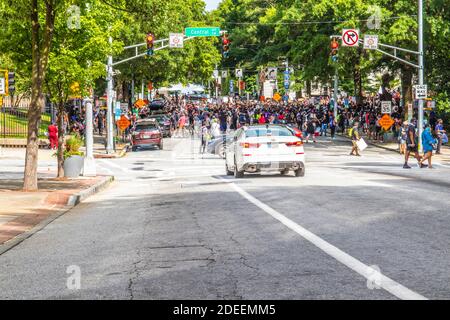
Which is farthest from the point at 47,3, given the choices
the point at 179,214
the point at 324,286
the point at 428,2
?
the point at 428,2

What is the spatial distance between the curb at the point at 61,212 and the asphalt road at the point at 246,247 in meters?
0.23

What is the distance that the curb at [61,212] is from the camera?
491 inches

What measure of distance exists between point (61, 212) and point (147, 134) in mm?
32349

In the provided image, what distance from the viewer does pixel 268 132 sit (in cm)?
2445

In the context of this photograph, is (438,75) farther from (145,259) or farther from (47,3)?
(145,259)

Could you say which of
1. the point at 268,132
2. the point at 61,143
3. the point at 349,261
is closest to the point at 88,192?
the point at 268,132

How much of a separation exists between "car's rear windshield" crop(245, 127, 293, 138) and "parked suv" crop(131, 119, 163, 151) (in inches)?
1007

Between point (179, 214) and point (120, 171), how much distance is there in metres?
18.7

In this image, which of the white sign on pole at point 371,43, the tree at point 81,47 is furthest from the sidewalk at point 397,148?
the tree at point 81,47

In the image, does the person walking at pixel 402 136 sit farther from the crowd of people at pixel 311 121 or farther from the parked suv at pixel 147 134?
the parked suv at pixel 147 134

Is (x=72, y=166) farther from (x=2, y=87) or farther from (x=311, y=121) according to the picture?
(x=311, y=121)

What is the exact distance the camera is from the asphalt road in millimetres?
8016

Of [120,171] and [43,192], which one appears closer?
[43,192]

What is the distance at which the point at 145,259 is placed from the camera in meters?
10.1
